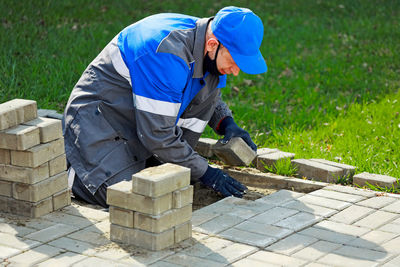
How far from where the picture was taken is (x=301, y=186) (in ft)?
18.6

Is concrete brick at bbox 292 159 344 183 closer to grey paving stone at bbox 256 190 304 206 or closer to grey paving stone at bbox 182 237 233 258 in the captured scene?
grey paving stone at bbox 256 190 304 206

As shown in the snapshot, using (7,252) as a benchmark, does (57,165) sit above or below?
above

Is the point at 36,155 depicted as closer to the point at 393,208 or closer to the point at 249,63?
the point at 249,63

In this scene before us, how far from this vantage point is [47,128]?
462 cm

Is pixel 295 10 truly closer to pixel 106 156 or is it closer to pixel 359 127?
pixel 359 127

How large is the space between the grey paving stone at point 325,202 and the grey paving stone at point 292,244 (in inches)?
26.3

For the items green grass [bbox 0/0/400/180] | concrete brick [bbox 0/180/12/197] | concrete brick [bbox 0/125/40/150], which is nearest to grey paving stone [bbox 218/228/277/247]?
concrete brick [bbox 0/125/40/150]

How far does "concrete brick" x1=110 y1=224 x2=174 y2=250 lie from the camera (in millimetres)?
4113

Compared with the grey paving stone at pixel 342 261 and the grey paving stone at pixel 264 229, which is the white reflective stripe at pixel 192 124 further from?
the grey paving stone at pixel 342 261

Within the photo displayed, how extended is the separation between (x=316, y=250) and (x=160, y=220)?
1.02 m

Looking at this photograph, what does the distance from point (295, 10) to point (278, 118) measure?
17.7 feet

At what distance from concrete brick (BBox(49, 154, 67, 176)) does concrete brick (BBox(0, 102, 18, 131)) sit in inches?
15.0

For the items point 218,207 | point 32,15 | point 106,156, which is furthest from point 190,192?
point 32,15

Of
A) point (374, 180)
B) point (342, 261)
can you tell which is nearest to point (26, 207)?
point (342, 261)
